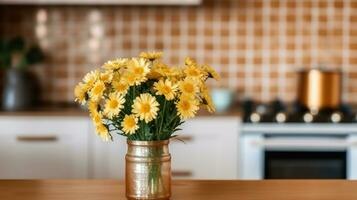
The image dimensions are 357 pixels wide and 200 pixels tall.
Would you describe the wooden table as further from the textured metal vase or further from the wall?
the wall

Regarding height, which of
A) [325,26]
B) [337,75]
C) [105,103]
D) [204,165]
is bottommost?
[204,165]

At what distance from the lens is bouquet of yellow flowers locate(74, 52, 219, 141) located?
1.36 meters

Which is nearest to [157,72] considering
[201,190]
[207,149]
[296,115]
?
[201,190]

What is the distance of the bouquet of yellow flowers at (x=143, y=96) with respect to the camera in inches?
53.6

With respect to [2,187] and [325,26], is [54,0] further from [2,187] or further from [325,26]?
[2,187]

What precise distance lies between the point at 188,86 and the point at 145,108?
111 mm

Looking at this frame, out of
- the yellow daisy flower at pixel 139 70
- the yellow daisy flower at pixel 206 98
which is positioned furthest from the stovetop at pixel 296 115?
the yellow daisy flower at pixel 139 70

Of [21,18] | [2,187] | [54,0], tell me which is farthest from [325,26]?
[2,187]

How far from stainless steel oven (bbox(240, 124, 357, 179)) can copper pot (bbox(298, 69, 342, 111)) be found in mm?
244

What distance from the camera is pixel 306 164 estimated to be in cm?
318

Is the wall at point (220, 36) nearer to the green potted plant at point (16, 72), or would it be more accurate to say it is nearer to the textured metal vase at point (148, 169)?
the green potted plant at point (16, 72)

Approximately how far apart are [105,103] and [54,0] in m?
2.17

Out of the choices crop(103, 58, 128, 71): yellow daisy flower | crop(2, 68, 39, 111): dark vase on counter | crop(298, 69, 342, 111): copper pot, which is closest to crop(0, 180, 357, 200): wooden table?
crop(103, 58, 128, 71): yellow daisy flower

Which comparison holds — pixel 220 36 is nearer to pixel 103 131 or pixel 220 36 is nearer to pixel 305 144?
pixel 305 144
